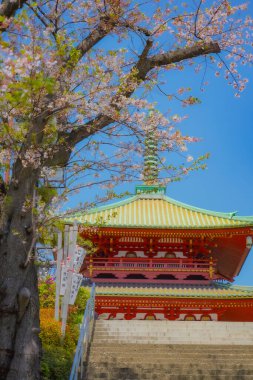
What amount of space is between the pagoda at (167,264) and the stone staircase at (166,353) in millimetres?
3445

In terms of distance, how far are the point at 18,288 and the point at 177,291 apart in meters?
13.1

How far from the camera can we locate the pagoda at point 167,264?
18.7m

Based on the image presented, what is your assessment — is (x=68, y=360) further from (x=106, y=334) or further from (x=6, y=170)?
(x=6, y=170)

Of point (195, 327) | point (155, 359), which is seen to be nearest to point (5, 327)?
point (155, 359)

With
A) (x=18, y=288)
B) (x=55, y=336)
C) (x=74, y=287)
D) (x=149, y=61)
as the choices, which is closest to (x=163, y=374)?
(x=55, y=336)

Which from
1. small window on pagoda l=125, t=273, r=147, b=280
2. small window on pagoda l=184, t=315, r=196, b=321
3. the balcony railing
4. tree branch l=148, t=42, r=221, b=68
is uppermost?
the balcony railing

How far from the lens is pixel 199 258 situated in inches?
822

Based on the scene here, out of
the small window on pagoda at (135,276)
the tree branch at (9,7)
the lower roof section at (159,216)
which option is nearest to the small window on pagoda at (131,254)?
the small window on pagoda at (135,276)

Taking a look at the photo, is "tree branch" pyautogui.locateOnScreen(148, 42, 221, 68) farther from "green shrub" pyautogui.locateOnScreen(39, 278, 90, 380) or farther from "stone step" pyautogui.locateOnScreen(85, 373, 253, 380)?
"stone step" pyautogui.locateOnScreen(85, 373, 253, 380)

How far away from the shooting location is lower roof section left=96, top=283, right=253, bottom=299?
18297 mm

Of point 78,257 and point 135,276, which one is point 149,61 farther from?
point 135,276

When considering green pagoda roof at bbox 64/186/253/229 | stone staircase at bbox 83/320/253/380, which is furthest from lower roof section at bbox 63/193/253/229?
stone staircase at bbox 83/320/253/380

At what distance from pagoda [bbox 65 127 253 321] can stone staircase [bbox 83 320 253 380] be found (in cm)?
344

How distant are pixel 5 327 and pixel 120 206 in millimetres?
16649
